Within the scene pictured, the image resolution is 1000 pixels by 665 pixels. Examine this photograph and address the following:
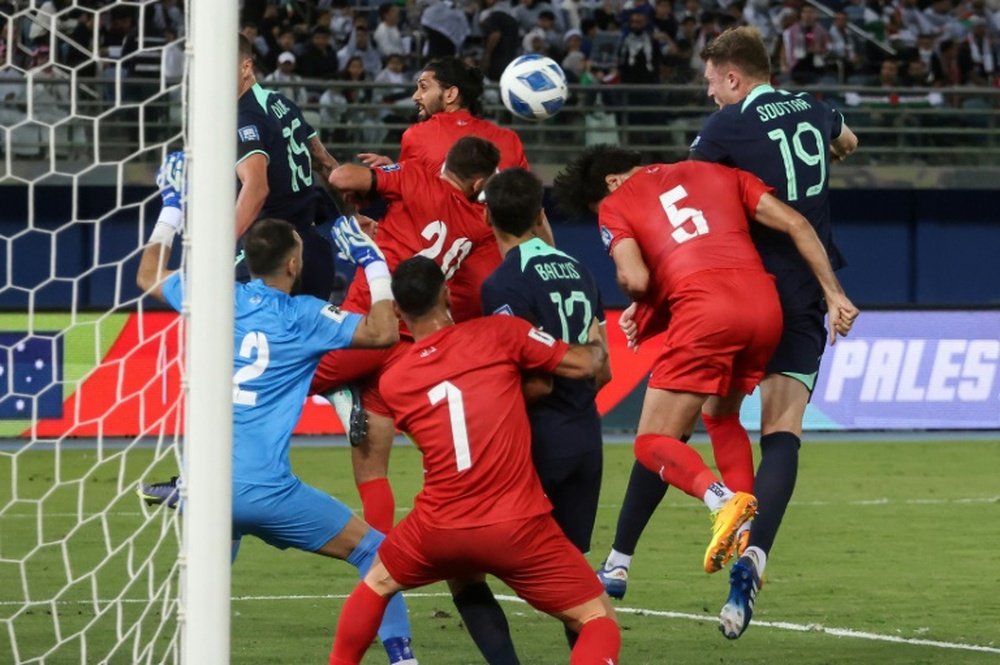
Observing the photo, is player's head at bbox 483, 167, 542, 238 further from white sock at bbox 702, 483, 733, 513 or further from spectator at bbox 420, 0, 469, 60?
spectator at bbox 420, 0, 469, 60

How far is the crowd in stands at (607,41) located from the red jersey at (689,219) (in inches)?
513

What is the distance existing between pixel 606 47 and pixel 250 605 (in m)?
14.2

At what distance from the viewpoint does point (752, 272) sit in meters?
6.66

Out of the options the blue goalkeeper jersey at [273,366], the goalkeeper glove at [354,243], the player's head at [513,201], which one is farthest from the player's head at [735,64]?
the blue goalkeeper jersey at [273,366]

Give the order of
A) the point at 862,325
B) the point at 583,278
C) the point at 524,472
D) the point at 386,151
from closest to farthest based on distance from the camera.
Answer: the point at 524,472 < the point at 583,278 < the point at 862,325 < the point at 386,151

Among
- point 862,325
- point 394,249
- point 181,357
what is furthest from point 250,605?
point 862,325

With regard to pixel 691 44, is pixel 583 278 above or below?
above

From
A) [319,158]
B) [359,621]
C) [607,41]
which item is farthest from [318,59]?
[359,621]

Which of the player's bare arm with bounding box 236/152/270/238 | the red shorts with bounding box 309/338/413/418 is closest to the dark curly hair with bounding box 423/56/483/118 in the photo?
the player's bare arm with bounding box 236/152/270/238

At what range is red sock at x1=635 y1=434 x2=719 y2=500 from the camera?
6.36 m

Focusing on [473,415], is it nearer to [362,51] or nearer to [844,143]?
[844,143]

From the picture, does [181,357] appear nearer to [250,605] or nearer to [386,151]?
[250,605]

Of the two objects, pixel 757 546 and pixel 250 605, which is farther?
pixel 250 605

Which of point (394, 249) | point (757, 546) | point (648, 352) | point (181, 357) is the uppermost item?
point (181, 357)
